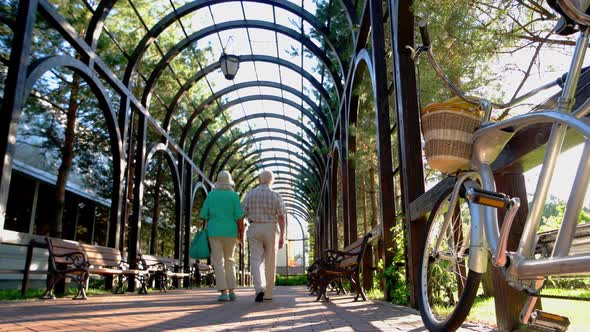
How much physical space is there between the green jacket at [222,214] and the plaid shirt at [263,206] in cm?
19

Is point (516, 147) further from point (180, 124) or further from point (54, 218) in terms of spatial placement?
point (180, 124)

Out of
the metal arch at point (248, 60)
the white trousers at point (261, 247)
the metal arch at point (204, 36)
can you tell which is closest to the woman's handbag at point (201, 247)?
the white trousers at point (261, 247)

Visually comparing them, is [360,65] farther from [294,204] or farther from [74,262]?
[294,204]

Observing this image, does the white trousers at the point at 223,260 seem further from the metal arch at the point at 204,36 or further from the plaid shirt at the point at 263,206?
the metal arch at the point at 204,36

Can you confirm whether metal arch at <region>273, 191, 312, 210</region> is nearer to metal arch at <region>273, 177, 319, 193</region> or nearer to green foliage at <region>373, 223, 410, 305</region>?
metal arch at <region>273, 177, 319, 193</region>

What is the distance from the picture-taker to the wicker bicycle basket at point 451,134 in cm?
227

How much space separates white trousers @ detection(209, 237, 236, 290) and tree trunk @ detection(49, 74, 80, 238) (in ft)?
17.4

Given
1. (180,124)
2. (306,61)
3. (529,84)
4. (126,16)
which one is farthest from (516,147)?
(180,124)

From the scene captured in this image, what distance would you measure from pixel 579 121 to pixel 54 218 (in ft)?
33.7

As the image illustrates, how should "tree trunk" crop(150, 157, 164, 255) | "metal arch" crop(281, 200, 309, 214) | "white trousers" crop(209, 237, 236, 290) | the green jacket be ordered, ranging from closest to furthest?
the green jacket → "white trousers" crop(209, 237, 236, 290) → "tree trunk" crop(150, 157, 164, 255) → "metal arch" crop(281, 200, 309, 214)

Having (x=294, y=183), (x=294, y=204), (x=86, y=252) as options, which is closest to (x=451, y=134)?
(x=86, y=252)

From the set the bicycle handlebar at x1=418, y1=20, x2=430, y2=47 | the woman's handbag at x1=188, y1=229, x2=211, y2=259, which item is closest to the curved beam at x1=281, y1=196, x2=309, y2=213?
the woman's handbag at x1=188, y1=229, x2=211, y2=259

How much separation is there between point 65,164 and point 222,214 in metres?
6.08

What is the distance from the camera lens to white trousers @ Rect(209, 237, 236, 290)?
239 inches
